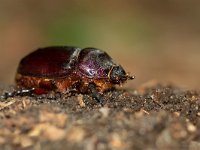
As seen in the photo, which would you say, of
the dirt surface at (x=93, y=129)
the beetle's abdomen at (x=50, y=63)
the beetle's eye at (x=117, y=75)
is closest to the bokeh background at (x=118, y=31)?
the beetle's abdomen at (x=50, y=63)

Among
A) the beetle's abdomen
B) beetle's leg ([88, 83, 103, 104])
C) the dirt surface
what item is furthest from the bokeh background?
the dirt surface

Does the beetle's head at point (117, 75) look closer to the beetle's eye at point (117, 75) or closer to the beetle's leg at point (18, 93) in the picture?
the beetle's eye at point (117, 75)

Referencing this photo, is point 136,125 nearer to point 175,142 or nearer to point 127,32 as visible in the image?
point 175,142

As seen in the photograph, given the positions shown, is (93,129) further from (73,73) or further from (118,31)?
(118,31)

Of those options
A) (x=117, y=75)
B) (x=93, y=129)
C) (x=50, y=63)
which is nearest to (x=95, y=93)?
(x=117, y=75)

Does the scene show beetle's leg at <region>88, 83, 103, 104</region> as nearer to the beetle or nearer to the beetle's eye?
the beetle
